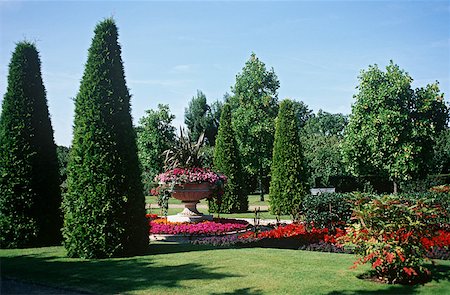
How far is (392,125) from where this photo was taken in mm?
26281

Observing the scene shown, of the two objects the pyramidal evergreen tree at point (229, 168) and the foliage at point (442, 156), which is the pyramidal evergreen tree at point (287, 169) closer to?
the pyramidal evergreen tree at point (229, 168)

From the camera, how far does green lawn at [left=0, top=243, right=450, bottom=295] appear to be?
259 inches

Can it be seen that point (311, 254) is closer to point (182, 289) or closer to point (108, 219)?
point (182, 289)

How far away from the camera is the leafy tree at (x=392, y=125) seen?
26031 mm

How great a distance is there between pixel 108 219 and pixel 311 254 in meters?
4.79

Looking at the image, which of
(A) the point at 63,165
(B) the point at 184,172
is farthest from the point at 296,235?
(A) the point at 63,165

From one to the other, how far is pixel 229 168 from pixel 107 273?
16.1 m

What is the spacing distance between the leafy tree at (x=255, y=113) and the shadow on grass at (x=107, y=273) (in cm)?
2189

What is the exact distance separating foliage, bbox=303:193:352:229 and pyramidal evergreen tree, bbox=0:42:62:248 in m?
7.74

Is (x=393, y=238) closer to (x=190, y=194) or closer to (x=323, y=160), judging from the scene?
(x=190, y=194)

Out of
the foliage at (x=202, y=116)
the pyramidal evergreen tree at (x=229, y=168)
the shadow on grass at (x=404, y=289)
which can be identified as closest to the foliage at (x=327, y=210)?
the shadow on grass at (x=404, y=289)

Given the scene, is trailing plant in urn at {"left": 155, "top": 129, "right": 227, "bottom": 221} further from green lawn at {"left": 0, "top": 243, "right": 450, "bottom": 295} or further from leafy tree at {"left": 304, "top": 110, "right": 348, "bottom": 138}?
leafy tree at {"left": 304, "top": 110, "right": 348, "bottom": 138}

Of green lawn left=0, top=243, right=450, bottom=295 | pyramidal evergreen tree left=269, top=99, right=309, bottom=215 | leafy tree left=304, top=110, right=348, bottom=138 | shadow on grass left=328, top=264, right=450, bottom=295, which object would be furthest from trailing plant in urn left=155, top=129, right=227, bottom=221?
leafy tree left=304, top=110, right=348, bottom=138

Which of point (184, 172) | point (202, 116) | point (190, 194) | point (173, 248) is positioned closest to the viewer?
point (173, 248)
